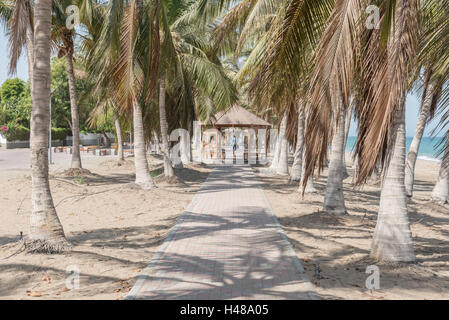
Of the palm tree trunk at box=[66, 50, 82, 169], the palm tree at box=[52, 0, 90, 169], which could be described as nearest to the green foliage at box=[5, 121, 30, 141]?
the palm tree at box=[52, 0, 90, 169]

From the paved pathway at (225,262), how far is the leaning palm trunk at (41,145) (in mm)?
1913

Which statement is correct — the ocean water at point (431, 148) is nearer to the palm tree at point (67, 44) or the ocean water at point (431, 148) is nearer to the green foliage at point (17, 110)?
the palm tree at point (67, 44)

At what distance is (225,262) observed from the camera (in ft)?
18.5

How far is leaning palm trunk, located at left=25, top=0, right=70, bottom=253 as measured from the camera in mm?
5953

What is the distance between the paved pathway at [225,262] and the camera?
14.6ft

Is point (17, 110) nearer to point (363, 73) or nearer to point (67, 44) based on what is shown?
point (67, 44)

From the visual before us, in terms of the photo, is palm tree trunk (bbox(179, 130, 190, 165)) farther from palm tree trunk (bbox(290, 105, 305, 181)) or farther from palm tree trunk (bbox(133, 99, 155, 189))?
palm tree trunk (bbox(133, 99, 155, 189))

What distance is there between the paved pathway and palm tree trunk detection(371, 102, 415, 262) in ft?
4.84

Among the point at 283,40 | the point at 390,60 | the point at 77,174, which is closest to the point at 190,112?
the point at 77,174

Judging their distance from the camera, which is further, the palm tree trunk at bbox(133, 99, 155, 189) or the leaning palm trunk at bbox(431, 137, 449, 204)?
the palm tree trunk at bbox(133, 99, 155, 189)

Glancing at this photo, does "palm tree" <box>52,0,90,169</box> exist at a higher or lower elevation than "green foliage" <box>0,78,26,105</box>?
lower

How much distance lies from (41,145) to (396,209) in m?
5.95

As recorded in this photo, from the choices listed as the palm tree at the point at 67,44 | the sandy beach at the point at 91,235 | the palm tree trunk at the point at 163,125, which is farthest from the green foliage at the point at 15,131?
the palm tree trunk at the point at 163,125

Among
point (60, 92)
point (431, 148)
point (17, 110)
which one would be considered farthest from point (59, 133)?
point (431, 148)
